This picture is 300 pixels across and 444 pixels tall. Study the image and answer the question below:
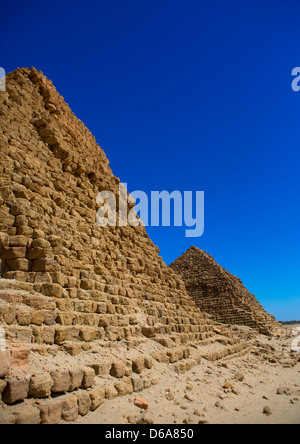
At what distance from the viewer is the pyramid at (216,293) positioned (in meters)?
28.8

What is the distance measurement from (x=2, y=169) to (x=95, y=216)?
3.13m

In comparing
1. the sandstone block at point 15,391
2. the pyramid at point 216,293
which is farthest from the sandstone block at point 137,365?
the pyramid at point 216,293

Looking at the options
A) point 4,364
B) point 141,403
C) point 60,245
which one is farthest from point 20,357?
point 60,245

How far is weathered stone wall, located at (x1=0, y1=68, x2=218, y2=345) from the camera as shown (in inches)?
202

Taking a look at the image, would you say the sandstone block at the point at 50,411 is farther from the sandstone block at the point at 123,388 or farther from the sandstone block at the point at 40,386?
the sandstone block at the point at 123,388

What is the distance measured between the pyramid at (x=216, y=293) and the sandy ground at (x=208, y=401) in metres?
20.9

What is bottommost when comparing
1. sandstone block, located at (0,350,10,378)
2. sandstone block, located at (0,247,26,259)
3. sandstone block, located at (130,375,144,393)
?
sandstone block, located at (130,375,144,393)

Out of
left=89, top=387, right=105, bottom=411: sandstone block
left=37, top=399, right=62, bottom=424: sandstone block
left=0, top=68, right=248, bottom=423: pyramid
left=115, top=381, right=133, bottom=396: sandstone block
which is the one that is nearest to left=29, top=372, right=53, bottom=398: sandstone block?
left=0, top=68, right=248, bottom=423: pyramid

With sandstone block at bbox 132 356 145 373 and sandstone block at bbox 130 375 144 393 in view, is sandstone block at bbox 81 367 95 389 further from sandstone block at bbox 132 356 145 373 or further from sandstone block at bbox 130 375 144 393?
sandstone block at bbox 132 356 145 373

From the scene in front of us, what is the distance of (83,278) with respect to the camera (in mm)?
6453

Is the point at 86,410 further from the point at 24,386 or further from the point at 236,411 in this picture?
the point at 236,411

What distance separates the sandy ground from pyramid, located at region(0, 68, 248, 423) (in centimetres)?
27

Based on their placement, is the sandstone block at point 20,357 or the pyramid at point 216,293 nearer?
the sandstone block at point 20,357

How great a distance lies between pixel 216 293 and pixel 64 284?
92.1 ft
